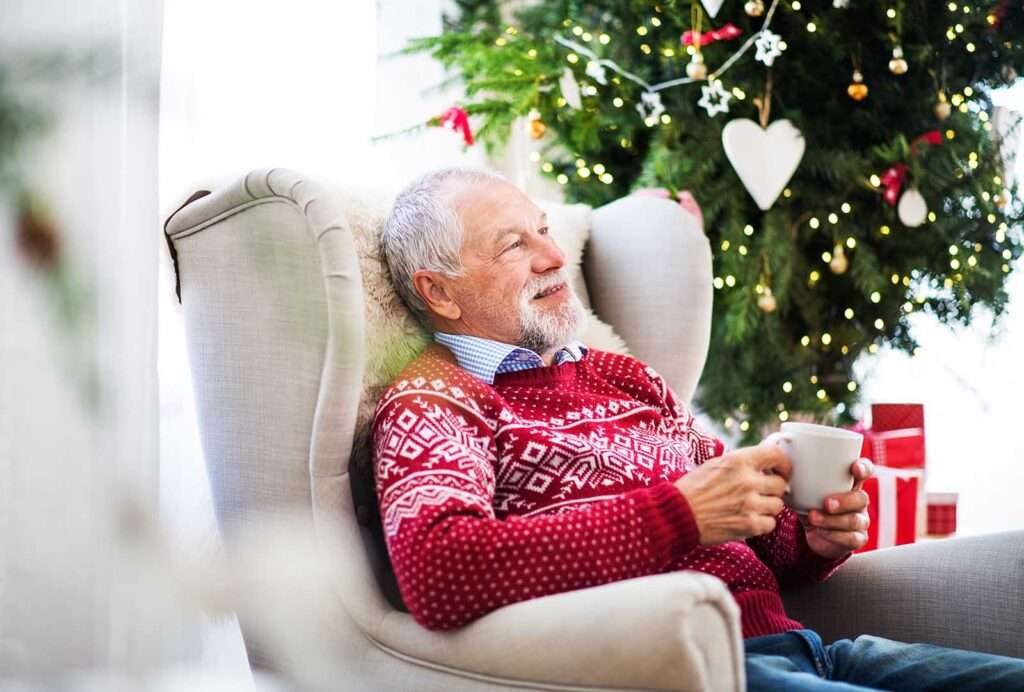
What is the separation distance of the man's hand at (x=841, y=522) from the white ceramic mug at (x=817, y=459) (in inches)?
0.8

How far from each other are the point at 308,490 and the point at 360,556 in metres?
0.09

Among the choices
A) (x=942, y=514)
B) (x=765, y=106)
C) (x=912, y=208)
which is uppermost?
(x=765, y=106)

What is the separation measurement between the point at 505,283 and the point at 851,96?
155 cm

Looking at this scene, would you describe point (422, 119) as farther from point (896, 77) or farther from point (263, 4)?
point (896, 77)

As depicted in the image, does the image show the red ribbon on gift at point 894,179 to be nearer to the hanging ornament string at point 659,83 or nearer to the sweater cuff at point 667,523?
the hanging ornament string at point 659,83

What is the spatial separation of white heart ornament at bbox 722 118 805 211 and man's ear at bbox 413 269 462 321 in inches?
46.2

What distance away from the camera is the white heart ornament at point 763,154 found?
2.28m

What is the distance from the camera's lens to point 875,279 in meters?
2.42

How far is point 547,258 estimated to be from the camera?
1354mm

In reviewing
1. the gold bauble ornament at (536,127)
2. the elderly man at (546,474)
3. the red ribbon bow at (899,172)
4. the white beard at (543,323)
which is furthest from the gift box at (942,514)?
the white beard at (543,323)

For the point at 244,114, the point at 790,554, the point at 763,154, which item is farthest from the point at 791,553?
the point at 763,154

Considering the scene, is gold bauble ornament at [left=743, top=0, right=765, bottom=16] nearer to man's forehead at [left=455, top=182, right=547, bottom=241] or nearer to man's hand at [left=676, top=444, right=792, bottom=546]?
man's forehead at [left=455, top=182, right=547, bottom=241]

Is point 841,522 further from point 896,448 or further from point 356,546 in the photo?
point 896,448

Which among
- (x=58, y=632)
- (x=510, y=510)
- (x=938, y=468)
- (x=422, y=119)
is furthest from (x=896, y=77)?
(x=58, y=632)
